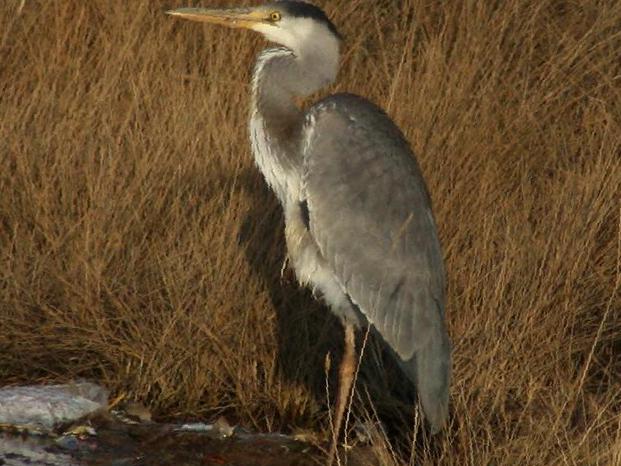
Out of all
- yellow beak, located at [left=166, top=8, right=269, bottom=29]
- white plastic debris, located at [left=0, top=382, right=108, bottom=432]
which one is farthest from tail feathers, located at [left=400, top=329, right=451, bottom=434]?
yellow beak, located at [left=166, top=8, right=269, bottom=29]

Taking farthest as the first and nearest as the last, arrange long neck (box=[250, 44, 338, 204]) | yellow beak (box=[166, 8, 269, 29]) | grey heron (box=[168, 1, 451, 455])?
yellow beak (box=[166, 8, 269, 29])
long neck (box=[250, 44, 338, 204])
grey heron (box=[168, 1, 451, 455])

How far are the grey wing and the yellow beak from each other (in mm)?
468

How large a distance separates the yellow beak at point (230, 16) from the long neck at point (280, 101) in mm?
160

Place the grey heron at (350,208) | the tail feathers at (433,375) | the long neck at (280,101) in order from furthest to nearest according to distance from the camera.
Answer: the long neck at (280,101) < the grey heron at (350,208) < the tail feathers at (433,375)

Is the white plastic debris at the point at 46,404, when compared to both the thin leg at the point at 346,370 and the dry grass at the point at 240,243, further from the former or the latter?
the thin leg at the point at 346,370

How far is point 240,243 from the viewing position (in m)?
5.29

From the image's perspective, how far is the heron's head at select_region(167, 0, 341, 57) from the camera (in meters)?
5.15

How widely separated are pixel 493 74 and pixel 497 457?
228 cm

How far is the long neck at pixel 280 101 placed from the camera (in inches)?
202

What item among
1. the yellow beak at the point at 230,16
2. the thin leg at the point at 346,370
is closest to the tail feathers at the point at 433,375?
the thin leg at the point at 346,370

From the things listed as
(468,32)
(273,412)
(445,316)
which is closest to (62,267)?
(273,412)

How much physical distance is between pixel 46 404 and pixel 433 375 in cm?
128

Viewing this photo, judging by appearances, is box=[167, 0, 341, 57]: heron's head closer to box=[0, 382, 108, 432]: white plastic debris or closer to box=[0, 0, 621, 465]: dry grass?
box=[0, 0, 621, 465]: dry grass

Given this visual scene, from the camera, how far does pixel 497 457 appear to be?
13.7 feet
